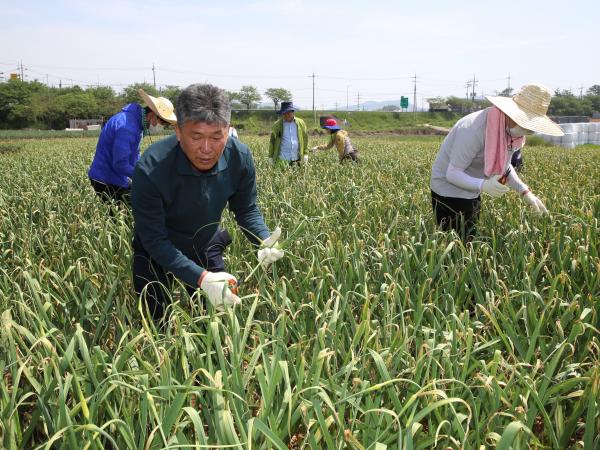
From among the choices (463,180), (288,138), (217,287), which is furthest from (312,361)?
(288,138)

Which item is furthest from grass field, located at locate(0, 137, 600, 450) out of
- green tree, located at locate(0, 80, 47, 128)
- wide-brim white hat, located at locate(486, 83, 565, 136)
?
green tree, located at locate(0, 80, 47, 128)

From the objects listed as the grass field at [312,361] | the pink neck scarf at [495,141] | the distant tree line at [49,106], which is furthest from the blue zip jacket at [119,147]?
the distant tree line at [49,106]

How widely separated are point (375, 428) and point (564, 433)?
0.55 meters

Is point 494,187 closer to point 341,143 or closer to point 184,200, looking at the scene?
point 184,200

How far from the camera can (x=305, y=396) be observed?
1.43 m

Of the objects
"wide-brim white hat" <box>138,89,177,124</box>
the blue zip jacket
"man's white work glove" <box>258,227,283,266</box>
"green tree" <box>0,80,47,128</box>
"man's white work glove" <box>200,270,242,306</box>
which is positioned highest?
"green tree" <box>0,80,47,128</box>

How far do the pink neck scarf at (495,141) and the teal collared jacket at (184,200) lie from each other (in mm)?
1410

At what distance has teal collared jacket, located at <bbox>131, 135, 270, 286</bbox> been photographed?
6.56 feet

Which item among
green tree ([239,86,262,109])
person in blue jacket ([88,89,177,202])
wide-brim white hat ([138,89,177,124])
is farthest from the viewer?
green tree ([239,86,262,109])

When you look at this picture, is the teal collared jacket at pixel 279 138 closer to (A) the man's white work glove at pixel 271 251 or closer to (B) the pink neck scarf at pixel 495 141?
(B) the pink neck scarf at pixel 495 141

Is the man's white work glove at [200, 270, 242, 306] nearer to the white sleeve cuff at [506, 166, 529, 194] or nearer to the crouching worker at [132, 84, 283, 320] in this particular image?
the crouching worker at [132, 84, 283, 320]

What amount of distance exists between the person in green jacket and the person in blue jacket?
2871 millimetres

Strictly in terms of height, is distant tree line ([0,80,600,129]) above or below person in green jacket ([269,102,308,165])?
above

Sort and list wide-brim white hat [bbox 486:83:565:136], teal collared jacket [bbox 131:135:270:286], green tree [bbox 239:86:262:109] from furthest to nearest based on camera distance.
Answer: green tree [bbox 239:86:262:109] → wide-brim white hat [bbox 486:83:565:136] → teal collared jacket [bbox 131:135:270:286]
